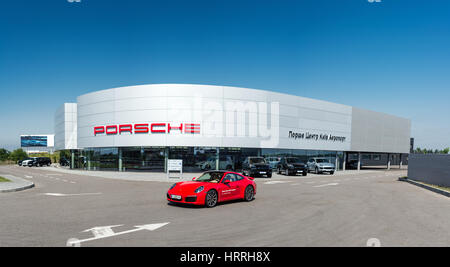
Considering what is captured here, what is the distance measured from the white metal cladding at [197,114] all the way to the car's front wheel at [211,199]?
19.1m

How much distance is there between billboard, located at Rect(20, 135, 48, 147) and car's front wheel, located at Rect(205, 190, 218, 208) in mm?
110619

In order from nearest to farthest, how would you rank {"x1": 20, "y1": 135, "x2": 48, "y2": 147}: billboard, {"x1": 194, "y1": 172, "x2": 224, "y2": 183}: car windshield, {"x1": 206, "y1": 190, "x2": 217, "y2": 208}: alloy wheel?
1. {"x1": 206, "y1": 190, "x2": 217, "y2": 208}: alloy wheel
2. {"x1": 194, "y1": 172, "x2": 224, "y2": 183}: car windshield
3. {"x1": 20, "y1": 135, "x2": 48, "y2": 147}: billboard

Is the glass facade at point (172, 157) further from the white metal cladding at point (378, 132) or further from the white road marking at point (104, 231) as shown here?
the white road marking at point (104, 231)

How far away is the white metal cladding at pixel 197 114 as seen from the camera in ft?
92.9

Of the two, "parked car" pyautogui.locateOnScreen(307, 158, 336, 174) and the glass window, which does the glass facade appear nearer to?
"parked car" pyautogui.locateOnScreen(307, 158, 336, 174)

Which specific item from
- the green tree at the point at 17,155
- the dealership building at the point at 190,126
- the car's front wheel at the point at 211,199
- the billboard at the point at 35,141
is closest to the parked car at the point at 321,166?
the dealership building at the point at 190,126

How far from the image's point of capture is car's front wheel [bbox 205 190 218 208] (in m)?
9.17

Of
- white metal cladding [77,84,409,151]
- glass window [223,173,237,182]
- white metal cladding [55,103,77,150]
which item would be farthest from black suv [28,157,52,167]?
glass window [223,173,237,182]

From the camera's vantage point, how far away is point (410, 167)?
22406 mm

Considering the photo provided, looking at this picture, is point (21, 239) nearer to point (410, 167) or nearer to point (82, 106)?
point (410, 167)

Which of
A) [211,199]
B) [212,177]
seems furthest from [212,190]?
[212,177]

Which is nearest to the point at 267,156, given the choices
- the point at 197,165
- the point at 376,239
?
the point at 197,165

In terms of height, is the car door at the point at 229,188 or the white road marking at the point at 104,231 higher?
the car door at the point at 229,188
